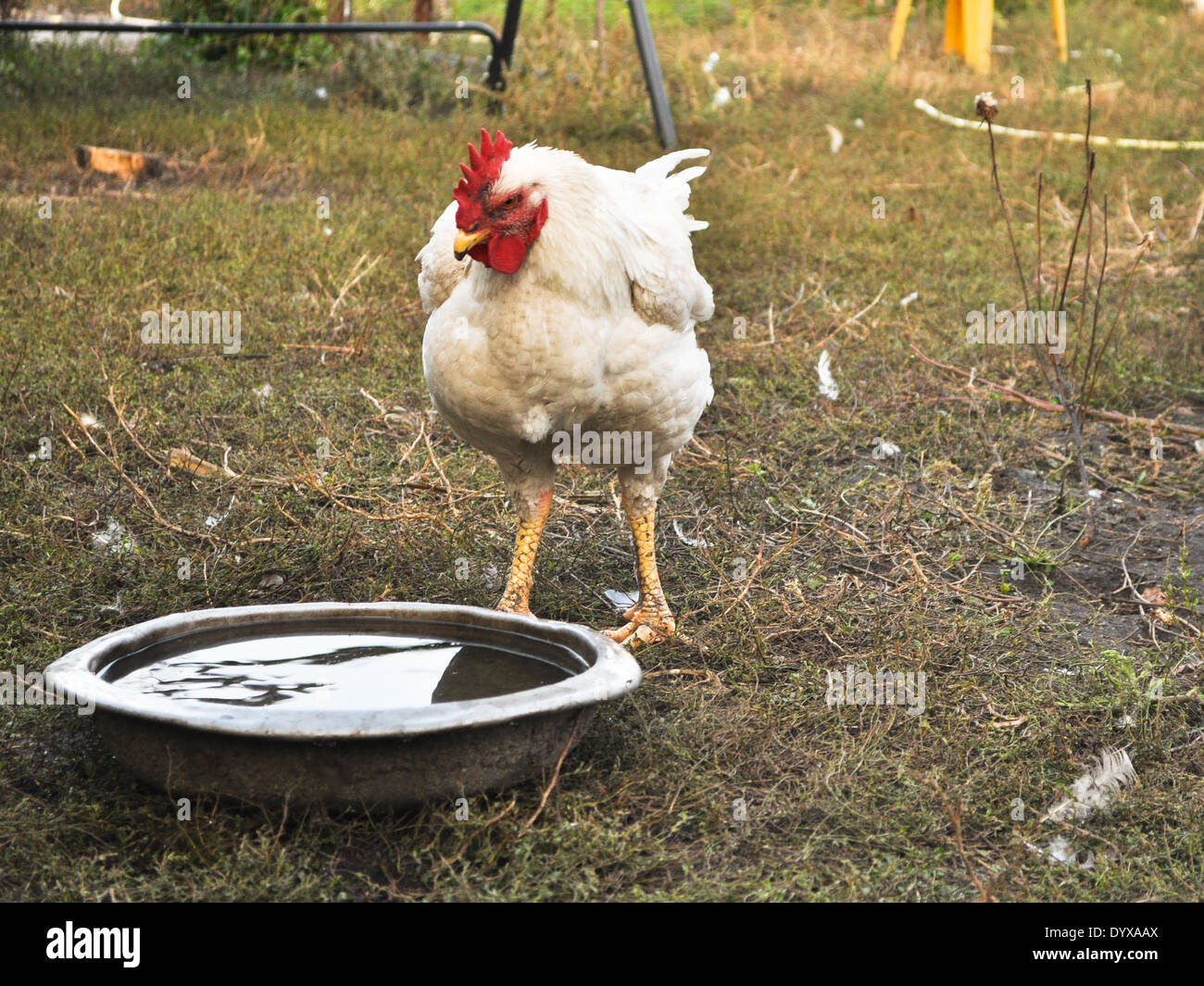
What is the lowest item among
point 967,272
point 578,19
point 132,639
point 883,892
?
point 883,892

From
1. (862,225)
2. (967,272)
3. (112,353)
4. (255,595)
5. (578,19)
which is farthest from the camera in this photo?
(578,19)

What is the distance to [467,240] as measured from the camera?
2.99 m

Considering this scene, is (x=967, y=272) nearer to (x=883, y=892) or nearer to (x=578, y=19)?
(x=883, y=892)

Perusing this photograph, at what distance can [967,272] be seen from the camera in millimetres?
7059

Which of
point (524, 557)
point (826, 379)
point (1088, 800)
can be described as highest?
point (826, 379)

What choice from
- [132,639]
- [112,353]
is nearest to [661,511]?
[132,639]

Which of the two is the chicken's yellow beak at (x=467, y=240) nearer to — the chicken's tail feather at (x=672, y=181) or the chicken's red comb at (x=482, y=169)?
the chicken's red comb at (x=482, y=169)

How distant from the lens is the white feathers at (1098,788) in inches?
112

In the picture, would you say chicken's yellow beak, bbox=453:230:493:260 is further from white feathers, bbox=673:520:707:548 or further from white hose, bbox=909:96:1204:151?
white hose, bbox=909:96:1204:151

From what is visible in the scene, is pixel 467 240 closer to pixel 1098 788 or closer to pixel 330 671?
pixel 330 671

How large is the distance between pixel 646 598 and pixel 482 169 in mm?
1403

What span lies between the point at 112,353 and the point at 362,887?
3503 millimetres

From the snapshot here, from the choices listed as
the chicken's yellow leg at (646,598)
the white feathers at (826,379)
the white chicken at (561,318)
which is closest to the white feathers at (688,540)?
the chicken's yellow leg at (646,598)

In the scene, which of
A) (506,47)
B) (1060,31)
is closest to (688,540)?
(506,47)
